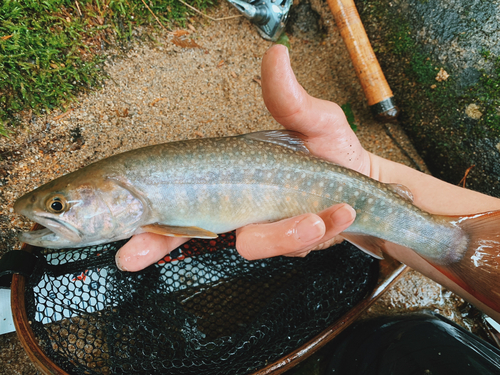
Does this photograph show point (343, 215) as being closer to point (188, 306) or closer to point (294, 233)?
point (294, 233)

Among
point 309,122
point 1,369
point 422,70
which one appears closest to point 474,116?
→ point 422,70

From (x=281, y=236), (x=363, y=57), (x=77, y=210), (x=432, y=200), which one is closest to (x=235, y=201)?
(x=281, y=236)

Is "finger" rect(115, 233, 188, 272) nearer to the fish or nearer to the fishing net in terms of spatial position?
the fish

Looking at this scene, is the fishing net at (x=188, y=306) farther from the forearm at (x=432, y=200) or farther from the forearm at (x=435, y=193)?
the forearm at (x=435, y=193)

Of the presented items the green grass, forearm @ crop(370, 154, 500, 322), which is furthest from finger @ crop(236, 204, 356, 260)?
the green grass

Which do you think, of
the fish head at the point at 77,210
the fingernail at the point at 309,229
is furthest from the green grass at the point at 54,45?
the fingernail at the point at 309,229
